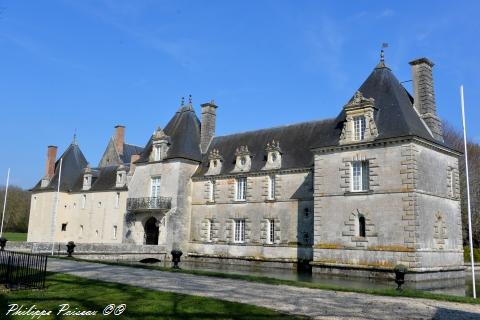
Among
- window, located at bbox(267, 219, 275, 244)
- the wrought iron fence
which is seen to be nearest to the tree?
window, located at bbox(267, 219, 275, 244)

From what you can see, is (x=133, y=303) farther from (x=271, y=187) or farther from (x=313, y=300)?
(x=271, y=187)

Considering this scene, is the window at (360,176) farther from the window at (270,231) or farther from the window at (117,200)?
the window at (117,200)

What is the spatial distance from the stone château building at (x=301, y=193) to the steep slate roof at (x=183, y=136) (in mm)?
95

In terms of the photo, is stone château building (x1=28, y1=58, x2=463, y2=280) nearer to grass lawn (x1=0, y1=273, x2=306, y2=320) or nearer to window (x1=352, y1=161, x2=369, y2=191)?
window (x1=352, y1=161, x2=369, y2=191)

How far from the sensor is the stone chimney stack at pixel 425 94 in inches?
854

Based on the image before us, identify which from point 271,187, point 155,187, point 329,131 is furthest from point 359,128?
point 155,187

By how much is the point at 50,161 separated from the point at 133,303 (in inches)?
1369

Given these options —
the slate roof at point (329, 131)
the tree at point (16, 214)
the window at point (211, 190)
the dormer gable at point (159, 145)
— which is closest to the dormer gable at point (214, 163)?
the slate roof at point (329, 131)

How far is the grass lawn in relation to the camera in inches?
297

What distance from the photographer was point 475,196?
3466 cm

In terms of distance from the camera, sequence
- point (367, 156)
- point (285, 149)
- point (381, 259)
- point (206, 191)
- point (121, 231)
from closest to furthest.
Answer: point (381, 259), point (367, 156), point (285, 149), point (206, 191), point (121, 231)

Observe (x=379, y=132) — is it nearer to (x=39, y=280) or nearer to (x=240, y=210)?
(x=240, y=210)

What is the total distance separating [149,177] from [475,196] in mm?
24138

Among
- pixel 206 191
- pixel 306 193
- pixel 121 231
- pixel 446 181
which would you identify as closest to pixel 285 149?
pixel 306 193
